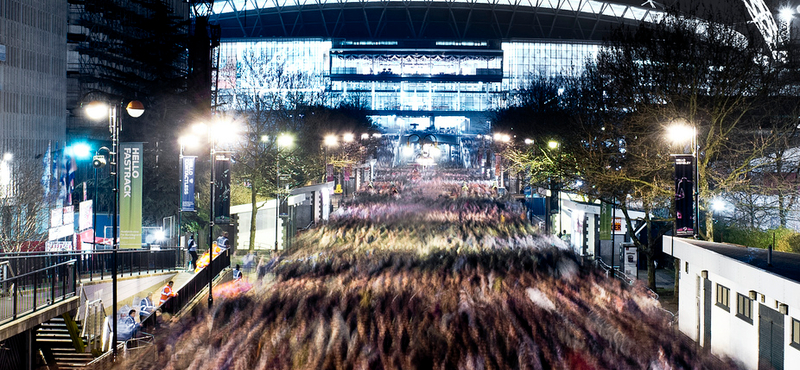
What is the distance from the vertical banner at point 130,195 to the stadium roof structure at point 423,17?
393ft

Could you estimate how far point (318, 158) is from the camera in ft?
185

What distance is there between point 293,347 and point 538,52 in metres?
132

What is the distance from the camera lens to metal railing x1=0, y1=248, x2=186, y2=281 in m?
18.9

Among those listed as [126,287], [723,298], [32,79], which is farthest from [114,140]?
[32,79]

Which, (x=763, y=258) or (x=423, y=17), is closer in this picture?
(x=763, y=258)

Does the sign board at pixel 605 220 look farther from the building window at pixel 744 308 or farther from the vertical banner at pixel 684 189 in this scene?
the building window at pixel 744 308

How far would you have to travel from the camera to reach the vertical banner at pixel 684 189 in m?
19.3

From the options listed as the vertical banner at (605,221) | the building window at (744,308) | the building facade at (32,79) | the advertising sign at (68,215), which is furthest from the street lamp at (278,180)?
the building window at (744,308)

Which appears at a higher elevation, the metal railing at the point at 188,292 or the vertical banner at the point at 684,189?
the vertical banner at the point at 684,189

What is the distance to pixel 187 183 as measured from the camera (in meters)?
26.6

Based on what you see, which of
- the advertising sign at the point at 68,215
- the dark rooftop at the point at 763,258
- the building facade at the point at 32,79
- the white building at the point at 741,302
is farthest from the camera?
the building facade at the point at 32,79

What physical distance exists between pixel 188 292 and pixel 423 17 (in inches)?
5165

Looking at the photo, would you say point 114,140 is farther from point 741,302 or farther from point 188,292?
point 741,302

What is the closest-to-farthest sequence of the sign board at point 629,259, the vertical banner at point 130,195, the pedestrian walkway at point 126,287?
1. the pedestrian walkway at point 126,287
2. the vertical banner at point 130,195
3. the sign board at point 629,259
